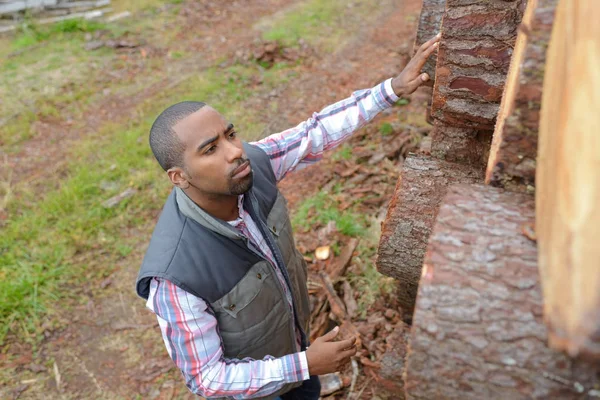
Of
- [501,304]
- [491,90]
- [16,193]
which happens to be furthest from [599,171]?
[16,193]

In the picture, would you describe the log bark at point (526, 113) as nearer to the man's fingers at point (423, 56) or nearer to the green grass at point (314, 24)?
the man's fingers at point (423, 56)

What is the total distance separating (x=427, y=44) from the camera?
2.30 m

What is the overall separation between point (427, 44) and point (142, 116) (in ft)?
18.4

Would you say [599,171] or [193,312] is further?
[193,312]

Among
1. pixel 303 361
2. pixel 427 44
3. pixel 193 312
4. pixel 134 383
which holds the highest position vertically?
pixel 427 44

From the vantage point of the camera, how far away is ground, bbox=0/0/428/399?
3986 millimetres

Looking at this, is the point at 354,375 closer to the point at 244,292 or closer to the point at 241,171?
the point at 244,292

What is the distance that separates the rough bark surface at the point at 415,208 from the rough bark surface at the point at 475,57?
0.26m

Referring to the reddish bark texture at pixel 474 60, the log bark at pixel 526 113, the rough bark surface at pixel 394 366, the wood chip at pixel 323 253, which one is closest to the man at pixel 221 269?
the reddish bark texture at pixel 474 60

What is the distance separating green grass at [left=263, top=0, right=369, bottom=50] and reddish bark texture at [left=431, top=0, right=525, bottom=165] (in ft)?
22.9

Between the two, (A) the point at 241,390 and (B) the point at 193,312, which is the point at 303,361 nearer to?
(A) the point at 241,390

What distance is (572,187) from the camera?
3.00 feet

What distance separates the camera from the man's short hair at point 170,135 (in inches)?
85.8

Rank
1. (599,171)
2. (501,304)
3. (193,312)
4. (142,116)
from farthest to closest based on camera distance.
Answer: (142,116) → (193,312) → (501,304) → (599,171)
